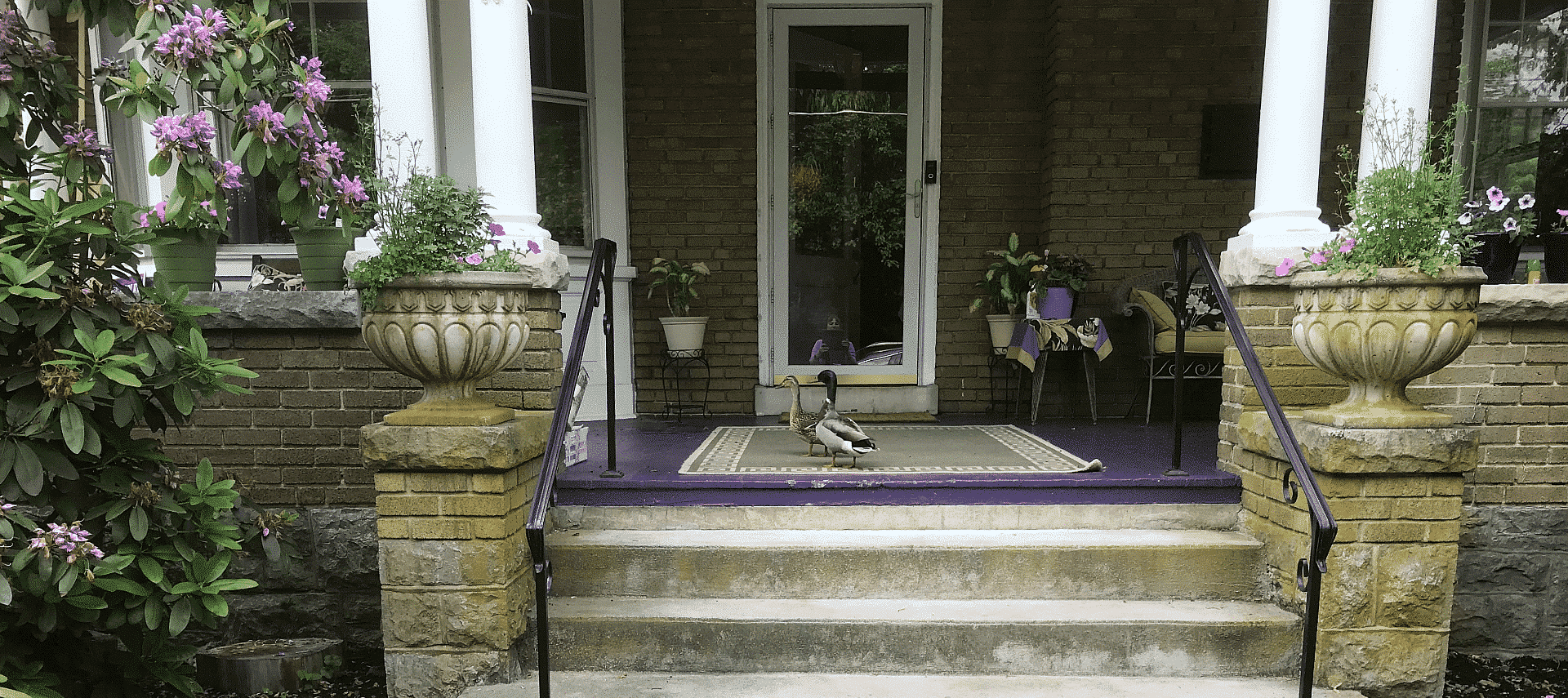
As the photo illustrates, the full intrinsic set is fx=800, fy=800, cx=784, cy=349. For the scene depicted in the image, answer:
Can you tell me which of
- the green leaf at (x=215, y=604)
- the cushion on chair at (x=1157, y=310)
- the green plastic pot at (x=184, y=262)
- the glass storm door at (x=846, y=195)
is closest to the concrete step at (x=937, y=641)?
the green leaf at (x=215, y=604)

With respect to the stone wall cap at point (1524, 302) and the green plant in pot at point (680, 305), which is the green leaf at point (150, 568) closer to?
the green plant in pot at point (680, 305)

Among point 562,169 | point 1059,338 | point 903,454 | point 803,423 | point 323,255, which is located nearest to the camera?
point 323,255

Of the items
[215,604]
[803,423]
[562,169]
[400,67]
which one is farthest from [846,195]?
[215,604]

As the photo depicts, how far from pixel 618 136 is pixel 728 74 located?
78cm

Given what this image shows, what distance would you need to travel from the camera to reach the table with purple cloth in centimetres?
445

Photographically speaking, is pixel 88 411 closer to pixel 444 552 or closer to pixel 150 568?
pixel 150 568

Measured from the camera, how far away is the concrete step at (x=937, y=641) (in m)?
2.49

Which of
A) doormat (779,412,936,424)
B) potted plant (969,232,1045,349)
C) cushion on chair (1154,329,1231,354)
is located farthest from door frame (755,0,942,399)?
cushion on chair (1154,329,1231,354)

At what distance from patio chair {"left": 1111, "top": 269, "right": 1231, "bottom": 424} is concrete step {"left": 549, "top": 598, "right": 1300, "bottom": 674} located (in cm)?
205

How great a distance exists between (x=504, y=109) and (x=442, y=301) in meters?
0.78

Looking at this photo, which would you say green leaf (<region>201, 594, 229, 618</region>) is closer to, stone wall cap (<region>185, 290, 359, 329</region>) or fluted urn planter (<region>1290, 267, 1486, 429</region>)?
stone wall cap (<region>185, 290, 359, 329</region>)

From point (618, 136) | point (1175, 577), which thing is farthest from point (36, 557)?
point (618, 136)

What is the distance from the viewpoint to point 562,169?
16.0 ft

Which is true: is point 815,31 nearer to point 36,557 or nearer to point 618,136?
point 618,136
